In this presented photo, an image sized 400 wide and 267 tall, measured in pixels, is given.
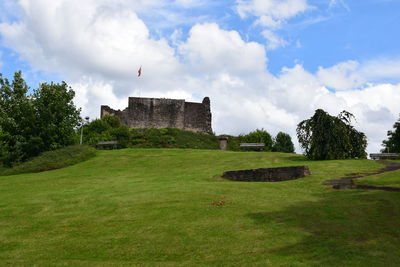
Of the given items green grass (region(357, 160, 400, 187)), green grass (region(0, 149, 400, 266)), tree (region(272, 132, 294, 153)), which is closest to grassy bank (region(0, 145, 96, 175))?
green grass (region(0, 149, 400, 266))

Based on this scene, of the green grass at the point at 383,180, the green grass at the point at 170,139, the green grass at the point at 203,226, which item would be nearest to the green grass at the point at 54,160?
the green grass at the point at 203,226

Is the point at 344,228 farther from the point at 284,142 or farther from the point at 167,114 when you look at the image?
the point at 284,142

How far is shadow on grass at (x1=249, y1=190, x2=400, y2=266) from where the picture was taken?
753cm

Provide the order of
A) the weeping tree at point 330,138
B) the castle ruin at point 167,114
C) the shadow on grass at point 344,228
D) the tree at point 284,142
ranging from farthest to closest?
the tree at point 284,142, the castle ruin at point 167,114, the weeping tree at point 330,138, the shadow on grass at point 344,228

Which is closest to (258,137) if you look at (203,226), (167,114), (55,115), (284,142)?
(284,142)

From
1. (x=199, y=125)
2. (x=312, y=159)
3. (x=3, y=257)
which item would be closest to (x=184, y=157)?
(x=312, y=159)

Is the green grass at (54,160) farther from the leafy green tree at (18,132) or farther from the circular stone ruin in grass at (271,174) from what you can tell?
the circular stone ruin in grass at (271,174)

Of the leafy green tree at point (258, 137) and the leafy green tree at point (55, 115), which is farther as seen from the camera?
the leafy green tree at point (258, 137)

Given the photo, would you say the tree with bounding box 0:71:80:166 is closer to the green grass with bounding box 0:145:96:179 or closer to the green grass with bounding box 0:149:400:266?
the green grass with bounding box 0:145:96:179

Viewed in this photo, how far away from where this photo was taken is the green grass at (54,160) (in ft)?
95.1

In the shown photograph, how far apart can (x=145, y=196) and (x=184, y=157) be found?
1604 centimetres

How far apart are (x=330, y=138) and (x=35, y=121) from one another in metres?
23.9

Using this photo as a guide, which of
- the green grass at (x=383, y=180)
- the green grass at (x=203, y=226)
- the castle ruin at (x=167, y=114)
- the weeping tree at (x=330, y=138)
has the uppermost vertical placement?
the castle ruin at (x=167, y=114)

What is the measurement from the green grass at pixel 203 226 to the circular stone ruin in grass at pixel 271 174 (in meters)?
0.79
